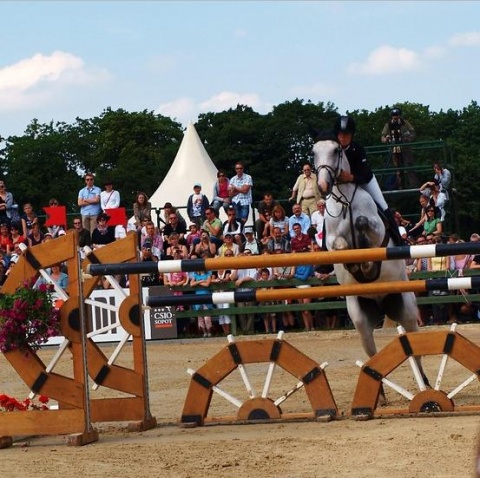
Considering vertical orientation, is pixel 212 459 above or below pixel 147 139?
below

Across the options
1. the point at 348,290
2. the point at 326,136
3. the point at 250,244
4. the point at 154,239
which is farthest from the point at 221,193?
the point at 348,290

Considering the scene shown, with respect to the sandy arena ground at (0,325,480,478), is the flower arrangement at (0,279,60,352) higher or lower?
higher

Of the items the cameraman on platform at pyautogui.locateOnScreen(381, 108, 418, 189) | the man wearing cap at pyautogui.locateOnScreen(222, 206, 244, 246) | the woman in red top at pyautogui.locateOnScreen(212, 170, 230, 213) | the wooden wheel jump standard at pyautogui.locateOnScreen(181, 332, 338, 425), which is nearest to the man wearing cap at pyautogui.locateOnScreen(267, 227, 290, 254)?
the man wearing cap at pyautogui.locateOnScreen(222, 206, 244, 246)

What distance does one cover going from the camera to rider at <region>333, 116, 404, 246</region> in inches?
404

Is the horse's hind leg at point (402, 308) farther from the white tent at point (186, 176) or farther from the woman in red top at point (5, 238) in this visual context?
the white tent at point (186, 176)

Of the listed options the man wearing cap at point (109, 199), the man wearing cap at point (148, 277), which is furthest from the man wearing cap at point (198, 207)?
the man wearing cap at point (148, 277)

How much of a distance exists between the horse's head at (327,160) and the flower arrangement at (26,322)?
255 centimetres

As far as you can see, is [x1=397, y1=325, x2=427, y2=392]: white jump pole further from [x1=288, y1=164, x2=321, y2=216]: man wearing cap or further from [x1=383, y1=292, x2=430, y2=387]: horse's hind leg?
[x1=288, y1=164, x2=321, y2=216]: man wearing cap

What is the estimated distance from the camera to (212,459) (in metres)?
7.75

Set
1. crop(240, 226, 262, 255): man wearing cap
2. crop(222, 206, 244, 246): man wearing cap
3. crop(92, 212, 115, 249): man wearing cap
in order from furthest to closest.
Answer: crop(92, 212, 115, 249): man wearing cap
crop(222, 206, 244, 246): man wearing cap
crop(240, 226, 262, 255): man wearing cap

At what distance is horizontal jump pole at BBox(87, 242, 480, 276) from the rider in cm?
156

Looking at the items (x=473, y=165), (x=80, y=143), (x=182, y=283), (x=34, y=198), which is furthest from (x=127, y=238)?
(x=80, y=143)

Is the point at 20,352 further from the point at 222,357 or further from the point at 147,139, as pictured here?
the point at 147,139

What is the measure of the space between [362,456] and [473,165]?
164 ft
